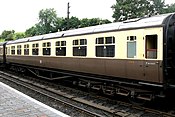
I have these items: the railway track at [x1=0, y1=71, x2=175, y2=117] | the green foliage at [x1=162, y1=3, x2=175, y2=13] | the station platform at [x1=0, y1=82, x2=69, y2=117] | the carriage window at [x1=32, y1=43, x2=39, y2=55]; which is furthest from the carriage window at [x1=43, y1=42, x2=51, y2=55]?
the green foliage at [x1=162, y1=3, x2=175, y2=13]

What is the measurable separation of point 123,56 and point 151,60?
4.80 ft

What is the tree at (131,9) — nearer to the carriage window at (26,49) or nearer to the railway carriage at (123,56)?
the carriage window at (26,49)

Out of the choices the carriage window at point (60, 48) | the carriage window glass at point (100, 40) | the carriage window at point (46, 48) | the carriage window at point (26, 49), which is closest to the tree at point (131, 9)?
the carriage window at point (26, 49)

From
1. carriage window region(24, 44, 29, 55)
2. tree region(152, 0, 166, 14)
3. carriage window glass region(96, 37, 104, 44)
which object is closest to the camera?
carriage window glass region(96, 37, 104, 44)

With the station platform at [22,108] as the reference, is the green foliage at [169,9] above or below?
above

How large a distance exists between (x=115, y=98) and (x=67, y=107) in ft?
7.82

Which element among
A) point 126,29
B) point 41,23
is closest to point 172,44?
point 126,29

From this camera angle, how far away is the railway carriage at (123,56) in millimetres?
8953

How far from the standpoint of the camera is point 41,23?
249ft

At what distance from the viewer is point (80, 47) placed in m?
13.3

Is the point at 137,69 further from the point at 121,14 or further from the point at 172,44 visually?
the point at 121,14

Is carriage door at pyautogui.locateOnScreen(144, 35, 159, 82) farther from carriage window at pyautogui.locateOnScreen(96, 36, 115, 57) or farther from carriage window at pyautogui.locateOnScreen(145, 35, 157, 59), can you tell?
carriage window at pyautogui.locateOnScreen(96, 36, 115, 57)

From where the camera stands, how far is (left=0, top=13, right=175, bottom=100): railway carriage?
29.4 feet

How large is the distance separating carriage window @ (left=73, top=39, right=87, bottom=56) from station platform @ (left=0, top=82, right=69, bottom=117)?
11.9ft
